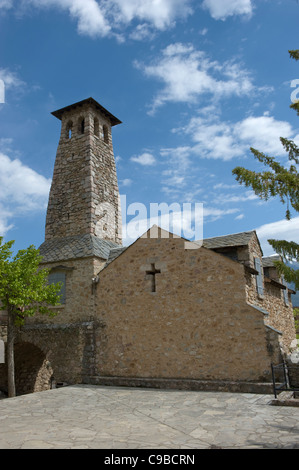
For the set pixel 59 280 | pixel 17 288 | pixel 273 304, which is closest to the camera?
pixel 17 288

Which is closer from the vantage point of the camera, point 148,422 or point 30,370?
point 148,422

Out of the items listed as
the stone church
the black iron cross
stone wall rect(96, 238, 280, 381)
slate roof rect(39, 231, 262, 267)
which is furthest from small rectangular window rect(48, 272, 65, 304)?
the black iron cross

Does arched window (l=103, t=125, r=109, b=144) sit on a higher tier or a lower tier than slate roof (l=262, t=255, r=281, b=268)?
higher

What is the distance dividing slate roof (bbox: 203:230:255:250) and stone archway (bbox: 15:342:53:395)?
981 cm

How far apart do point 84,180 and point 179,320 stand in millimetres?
8769

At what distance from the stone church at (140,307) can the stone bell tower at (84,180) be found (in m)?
0.06

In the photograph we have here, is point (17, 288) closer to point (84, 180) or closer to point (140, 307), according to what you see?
point (140, 307)

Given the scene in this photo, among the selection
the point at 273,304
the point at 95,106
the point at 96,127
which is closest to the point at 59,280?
the point at 96,127

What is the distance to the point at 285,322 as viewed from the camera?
15.7 metres

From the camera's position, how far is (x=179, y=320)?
1146 centimetres

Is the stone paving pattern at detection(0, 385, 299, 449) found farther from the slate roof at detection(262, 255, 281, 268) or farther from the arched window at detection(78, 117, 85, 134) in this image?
the arched window at detection(78, 117, 85, 134)

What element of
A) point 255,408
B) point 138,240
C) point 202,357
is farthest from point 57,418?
point 138,240

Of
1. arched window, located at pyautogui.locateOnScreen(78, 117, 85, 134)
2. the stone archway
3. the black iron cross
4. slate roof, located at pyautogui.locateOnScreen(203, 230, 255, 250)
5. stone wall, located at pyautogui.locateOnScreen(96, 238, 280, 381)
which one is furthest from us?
arched window, located at pyautogui.locateOnScreen(78, 117, 85, 134)

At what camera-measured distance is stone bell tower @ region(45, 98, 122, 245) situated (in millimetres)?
16188
